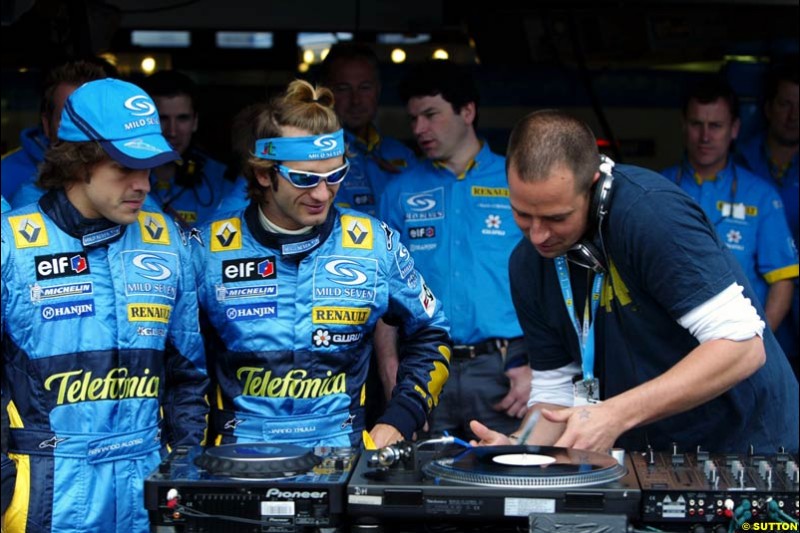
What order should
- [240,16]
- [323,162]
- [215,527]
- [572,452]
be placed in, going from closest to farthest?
1. [215,527]
2. [572,452]
3. [323,162]
4. [240,16]

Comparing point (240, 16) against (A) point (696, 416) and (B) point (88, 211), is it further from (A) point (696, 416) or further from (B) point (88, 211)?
(A) point (696, 416)

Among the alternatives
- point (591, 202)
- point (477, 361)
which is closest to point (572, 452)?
point (591, 202)

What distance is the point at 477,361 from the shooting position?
4.60 m

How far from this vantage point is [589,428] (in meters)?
2.61

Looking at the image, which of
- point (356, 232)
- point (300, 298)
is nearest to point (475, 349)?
point (356, 232)

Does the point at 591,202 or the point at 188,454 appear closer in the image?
the point at 188,454

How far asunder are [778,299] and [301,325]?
8.98 feet

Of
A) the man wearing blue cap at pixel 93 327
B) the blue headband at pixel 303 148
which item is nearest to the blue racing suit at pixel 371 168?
the blue headband at pixel 303 148

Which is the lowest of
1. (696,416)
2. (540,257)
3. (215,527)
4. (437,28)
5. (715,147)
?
(215,527)

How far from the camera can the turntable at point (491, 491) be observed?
221 cm

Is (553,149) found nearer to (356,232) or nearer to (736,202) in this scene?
(356,232)

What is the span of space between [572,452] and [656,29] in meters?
5.00

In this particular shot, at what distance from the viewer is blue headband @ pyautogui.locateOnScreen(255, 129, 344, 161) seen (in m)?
3.31

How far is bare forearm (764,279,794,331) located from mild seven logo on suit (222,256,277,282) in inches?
107
